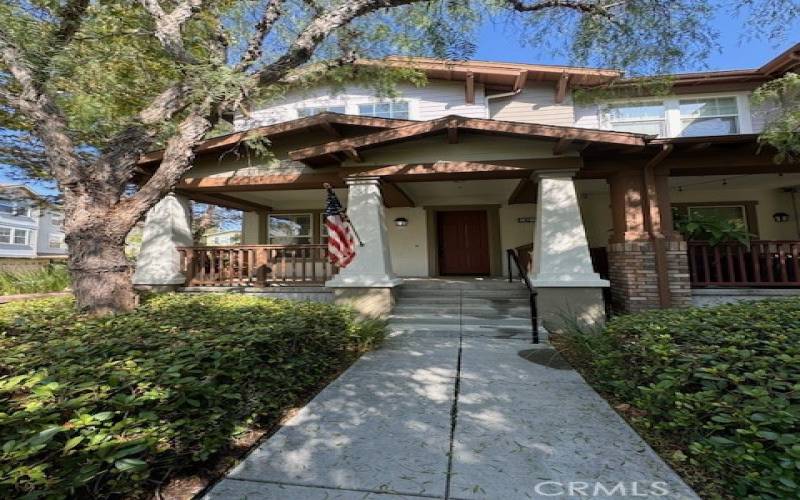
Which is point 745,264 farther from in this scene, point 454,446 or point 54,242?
point 54,242

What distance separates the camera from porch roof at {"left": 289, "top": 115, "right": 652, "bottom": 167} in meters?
5.82

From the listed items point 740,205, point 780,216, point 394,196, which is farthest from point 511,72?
point 780,216

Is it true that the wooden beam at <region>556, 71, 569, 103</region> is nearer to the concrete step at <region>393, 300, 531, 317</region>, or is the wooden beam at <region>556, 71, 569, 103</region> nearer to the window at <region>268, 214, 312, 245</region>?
the concrete step at <region>393, 300, 531, 317</region>

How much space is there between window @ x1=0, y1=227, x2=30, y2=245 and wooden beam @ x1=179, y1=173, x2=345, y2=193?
1129 inches

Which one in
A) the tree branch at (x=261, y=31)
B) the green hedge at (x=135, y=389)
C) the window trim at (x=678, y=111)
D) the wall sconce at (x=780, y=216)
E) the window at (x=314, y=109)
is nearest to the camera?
the green hedge at (x=135, y=389)

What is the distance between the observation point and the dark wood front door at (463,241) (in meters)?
10.4

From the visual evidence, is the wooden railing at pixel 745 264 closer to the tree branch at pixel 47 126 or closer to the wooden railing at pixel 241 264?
the wooden railing at pixel 241 264

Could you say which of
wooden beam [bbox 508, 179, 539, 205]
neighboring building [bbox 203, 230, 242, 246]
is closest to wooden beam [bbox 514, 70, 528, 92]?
wooden beam [bbox 508, 179, 539, 205]

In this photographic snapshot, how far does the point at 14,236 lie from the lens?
26.0m

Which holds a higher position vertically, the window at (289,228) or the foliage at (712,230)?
the window at (289,228)

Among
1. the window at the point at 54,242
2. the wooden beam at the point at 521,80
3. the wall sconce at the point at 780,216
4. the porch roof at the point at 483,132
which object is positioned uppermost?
the wooden beam at the point at 521,80

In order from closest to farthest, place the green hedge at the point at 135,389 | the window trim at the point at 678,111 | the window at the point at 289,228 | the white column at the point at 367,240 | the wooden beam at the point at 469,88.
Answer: the green hedge at the point at 135,389 < the white column at the point at 367,240 < the window trim at the point at 678,111 < the wooden beam at the point at 469,88 < the window at the point at 289,228

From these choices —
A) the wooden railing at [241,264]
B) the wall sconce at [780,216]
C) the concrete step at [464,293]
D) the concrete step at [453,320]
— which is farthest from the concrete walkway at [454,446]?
the wall sconce at [780,216]

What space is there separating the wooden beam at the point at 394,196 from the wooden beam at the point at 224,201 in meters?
3.68
